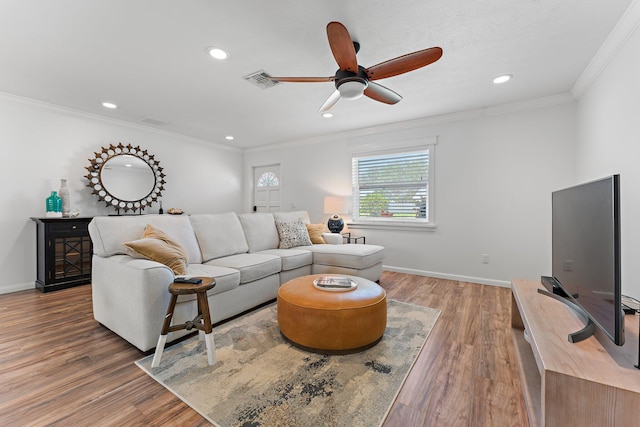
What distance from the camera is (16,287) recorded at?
3.38m

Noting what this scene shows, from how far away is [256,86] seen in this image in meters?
3.01

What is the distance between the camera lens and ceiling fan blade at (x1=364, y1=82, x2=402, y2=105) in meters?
2.23

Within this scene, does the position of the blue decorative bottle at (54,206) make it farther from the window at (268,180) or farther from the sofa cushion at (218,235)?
the window at (268,180)

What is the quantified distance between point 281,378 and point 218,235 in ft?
6.13

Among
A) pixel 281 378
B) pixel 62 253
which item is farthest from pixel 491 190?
pixel 62 253

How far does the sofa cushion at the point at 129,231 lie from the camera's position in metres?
2.26

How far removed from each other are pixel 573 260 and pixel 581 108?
253cm

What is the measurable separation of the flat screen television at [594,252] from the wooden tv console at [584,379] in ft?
0.30

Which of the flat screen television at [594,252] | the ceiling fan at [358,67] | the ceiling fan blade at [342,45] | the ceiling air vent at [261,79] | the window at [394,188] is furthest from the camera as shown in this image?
the window at [394,188]

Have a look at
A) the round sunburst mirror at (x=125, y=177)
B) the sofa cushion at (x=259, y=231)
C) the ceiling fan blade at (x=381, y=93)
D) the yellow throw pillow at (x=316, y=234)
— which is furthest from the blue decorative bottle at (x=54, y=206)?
the ceiling fan blade at (x=381, y=93)

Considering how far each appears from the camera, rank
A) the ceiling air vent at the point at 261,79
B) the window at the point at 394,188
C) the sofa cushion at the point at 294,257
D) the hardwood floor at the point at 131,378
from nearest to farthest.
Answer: the hardwood floor at the point at 131,378, the ceiling air vent at the point at 261,79, the sofa cushion at the point at 294,257, the window at the point at 394,188

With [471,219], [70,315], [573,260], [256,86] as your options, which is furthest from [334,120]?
[70,315]

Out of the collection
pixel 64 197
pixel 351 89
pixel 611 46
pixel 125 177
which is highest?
pixel 611 46

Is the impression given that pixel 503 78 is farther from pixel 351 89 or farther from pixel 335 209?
pixel 335 209
